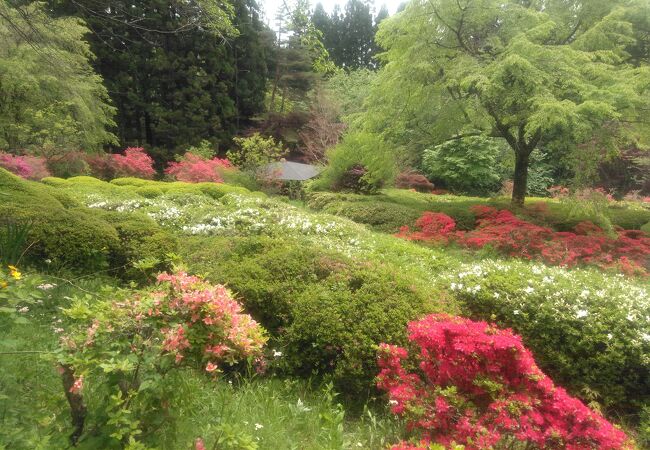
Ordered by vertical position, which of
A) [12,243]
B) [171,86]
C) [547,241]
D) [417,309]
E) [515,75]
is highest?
[171,86]

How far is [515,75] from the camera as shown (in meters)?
8.75

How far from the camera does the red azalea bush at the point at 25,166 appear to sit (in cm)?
1234

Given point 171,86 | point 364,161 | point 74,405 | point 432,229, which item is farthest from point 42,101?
point 74,405

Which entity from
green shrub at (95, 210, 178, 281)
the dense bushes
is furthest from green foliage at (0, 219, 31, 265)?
green shrub at (95, 210, 178, 281)

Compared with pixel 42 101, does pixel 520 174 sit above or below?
below

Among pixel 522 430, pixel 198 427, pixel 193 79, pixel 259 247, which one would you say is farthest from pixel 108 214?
pixel 193 79

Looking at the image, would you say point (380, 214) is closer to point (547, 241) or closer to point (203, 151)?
point (547, 241)

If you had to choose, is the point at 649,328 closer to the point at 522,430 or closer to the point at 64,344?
the point at 522,430

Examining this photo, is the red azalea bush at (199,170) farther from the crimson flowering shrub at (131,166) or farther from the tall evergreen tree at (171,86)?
the tall evergreen tree at (171,86)

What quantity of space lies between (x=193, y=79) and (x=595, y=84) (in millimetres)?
18651

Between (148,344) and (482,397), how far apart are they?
184 cm

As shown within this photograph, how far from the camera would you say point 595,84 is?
30.3 ft

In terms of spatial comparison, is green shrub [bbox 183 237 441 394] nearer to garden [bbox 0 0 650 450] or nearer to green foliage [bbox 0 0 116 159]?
garden [bbox 0 0 650 450]

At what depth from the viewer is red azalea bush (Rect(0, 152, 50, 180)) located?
40.5 ft
